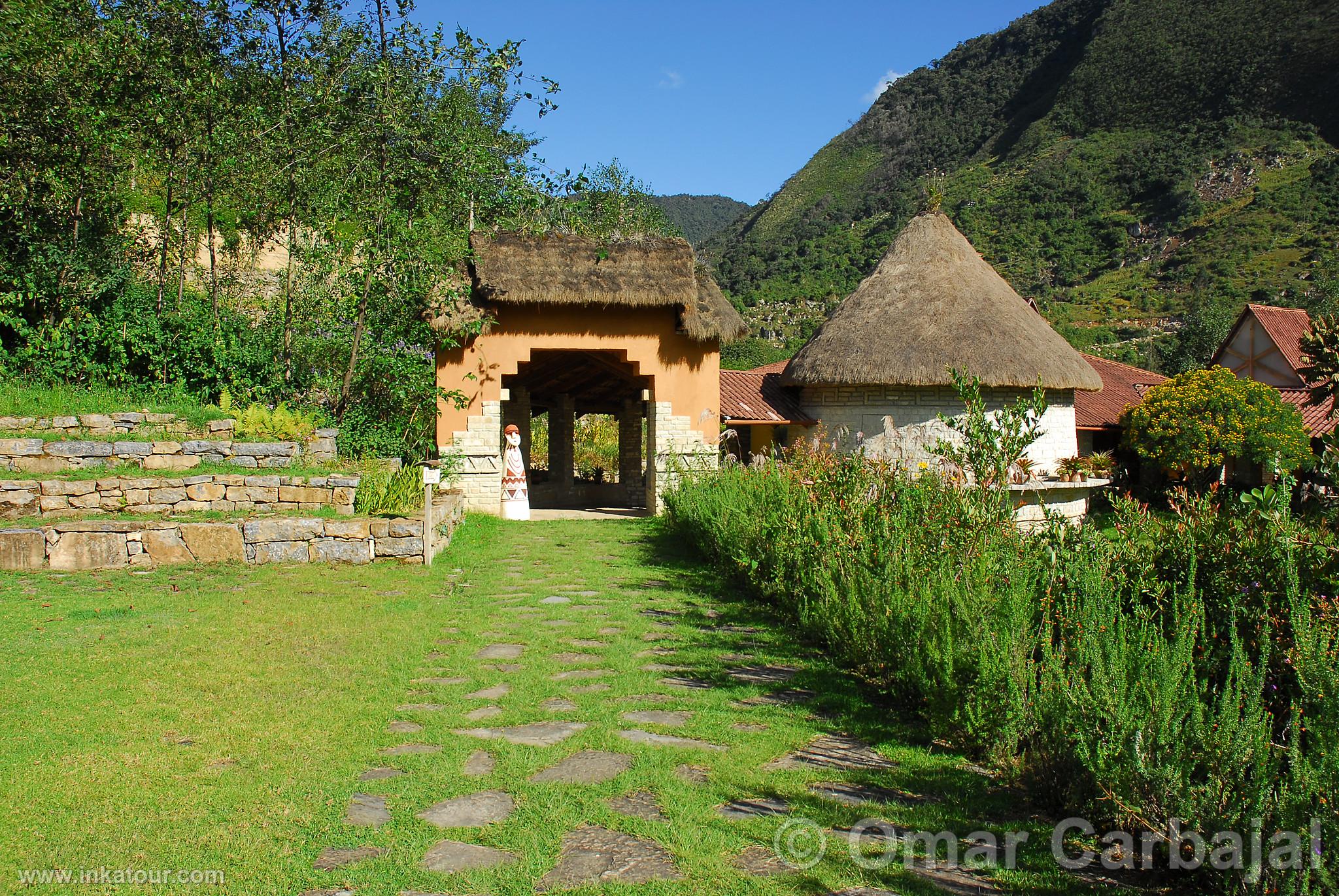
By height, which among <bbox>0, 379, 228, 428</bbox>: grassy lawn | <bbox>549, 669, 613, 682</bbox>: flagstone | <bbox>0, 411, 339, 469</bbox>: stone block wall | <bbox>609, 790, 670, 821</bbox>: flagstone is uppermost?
<bbox>0, 379, 228, 428</bbox>: grassy lawn

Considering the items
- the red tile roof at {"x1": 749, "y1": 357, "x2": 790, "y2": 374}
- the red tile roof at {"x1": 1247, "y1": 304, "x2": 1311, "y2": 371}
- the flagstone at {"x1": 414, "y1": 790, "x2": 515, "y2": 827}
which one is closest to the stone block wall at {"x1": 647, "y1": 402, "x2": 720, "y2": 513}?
the red tile roof at {"x1": 749, "y1": 357, "x2": 790, "y2": 374}

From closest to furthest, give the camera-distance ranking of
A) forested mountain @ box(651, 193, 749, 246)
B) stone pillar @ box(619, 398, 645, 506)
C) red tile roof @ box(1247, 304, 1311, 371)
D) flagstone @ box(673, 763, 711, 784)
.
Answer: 1. flagstone @ box(673, 763, 711, 784)
2. stone pillar @ box(619, 398, 645, 506)
3. red tile roof @ box(1247, 304, 1311, 371)
4. forested mountain @ box(651, 193, 749, 246)

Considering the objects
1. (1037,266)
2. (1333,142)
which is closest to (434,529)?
(1037,266)

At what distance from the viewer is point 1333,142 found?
39.0m

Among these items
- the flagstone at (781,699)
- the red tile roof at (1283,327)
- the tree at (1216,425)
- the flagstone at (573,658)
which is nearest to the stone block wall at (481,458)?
the flagstone at (573,658)

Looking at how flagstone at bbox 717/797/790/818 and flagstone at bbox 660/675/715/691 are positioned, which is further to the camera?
flagstone at bbox 660/675/715/691

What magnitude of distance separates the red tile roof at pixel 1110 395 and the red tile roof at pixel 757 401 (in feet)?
21.6

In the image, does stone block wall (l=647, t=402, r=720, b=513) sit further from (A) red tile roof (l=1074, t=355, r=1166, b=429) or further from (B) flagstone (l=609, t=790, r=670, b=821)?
(B) flagstone (l=609, t=790, r=670, b=821)

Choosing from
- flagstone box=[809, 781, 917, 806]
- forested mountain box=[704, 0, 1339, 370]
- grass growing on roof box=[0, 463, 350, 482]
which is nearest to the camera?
flagstone box=[809, 781, 917, 806]

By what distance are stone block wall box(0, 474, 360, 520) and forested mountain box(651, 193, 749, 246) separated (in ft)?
199

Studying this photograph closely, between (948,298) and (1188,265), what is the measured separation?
81.1 feet

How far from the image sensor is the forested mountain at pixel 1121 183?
33906mm

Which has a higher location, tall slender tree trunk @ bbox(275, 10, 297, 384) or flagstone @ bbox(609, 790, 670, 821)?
tall slender tree trunk @ bbox(275, 10, 297, 384)

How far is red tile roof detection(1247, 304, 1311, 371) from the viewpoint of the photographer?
22812 mm
